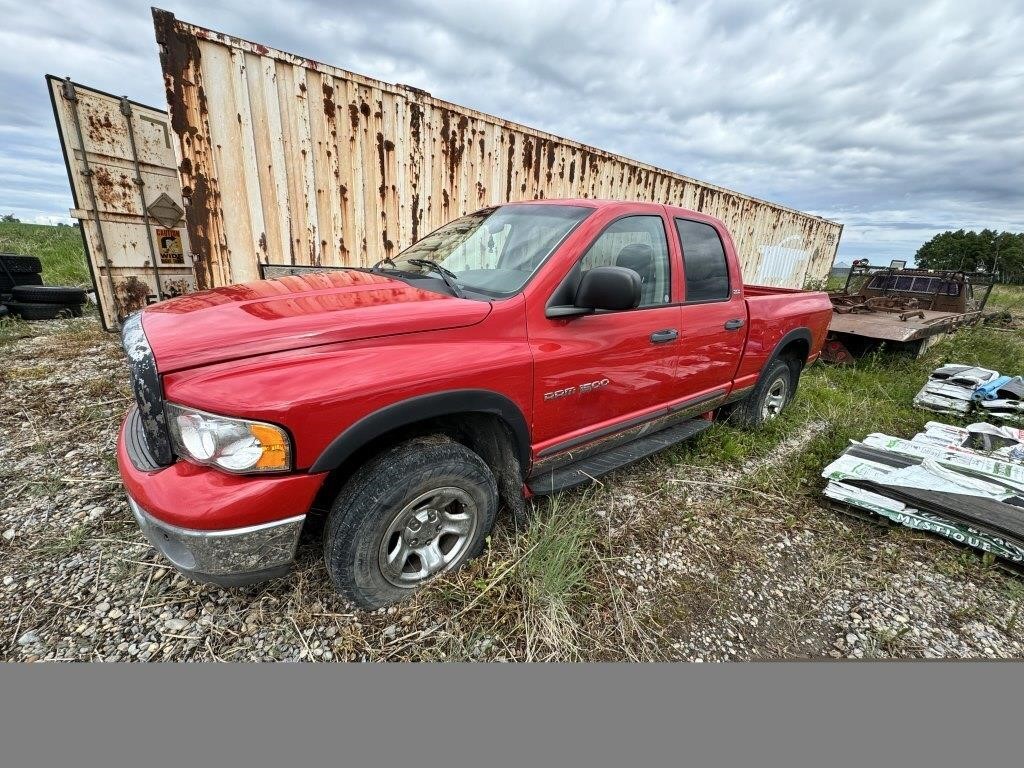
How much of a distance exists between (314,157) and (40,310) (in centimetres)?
535

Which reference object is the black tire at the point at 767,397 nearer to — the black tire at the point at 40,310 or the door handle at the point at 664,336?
the door handle at the point at 664,336

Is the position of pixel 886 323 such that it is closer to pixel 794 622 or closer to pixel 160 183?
pixel 794 622

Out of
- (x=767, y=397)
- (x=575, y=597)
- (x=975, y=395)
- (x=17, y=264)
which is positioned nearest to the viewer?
(x=575, y=597)

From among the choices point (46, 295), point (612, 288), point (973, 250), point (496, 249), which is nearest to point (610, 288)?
point (612, 288)

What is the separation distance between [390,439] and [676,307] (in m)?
1.91

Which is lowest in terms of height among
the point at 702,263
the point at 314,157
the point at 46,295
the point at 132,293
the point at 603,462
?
the point at 603,462

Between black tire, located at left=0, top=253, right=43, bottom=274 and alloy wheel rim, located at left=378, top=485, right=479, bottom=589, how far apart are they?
8.39 meters

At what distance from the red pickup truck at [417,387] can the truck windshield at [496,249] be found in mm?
14

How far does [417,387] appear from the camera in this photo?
1.79 metres

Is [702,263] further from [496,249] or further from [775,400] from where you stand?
[775,400]

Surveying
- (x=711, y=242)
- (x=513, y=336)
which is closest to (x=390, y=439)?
(x=513, y=336)

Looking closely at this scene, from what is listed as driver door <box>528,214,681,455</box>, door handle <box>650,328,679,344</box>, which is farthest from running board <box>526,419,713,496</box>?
door handle <box>650,328,679,344</box>

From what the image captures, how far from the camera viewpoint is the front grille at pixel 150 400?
5.10ft

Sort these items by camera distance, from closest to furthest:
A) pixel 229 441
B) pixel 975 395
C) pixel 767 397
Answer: pixel 229 441 < pixel 767 397 < pixel 975 395
